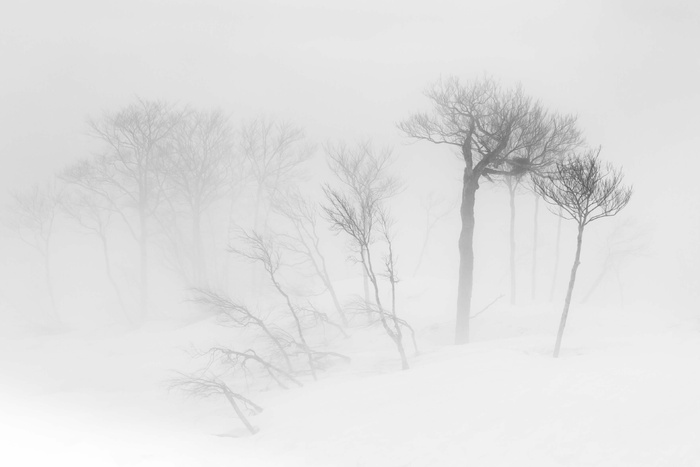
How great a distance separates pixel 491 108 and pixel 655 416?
1119cm

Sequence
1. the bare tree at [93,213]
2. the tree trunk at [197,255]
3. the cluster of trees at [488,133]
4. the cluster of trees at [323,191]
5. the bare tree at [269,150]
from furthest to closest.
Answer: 1. the bare tree at [93,213]
2. the tree trunk at [197,255]
3. the bare tree at [269,150]
4. the cluster of trees at [488,133]
5. the cluster of trees at [323,191]

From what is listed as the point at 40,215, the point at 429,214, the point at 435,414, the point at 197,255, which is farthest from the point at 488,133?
the point at 40,215

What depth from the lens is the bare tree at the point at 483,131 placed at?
49.4 ft

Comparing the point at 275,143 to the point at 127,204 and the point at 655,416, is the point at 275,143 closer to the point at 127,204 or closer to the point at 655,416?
the point at 127,204

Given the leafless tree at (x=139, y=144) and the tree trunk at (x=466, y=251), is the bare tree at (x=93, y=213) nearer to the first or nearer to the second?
the leafless tree at (x=139, y=144)

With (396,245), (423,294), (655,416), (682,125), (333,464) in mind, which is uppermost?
(682,125)

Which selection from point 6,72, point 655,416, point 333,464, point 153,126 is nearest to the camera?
point 655,416

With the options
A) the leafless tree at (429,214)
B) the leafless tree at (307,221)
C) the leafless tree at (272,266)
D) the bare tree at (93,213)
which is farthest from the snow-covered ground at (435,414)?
the leafless tree at (429,214)

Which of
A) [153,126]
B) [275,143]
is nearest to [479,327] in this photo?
[275,143]

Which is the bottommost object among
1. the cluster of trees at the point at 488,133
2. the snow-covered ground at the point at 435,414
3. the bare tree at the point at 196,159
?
the snow-covered ground at the point at 435,414

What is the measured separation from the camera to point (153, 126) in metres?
30.2

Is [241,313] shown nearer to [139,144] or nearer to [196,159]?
[196,159]

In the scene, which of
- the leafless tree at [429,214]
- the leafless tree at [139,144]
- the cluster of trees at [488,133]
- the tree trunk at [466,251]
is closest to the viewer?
the cluster of trees at [488,133]

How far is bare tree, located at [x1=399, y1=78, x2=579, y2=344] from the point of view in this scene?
15.1 m
